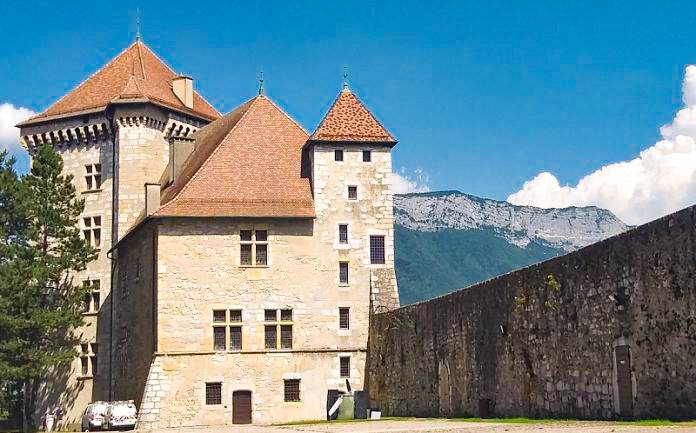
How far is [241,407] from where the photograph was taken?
39.5m

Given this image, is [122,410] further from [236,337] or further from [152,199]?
[152,199]

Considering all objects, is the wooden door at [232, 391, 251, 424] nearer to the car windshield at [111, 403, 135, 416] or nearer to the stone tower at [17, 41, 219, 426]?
the car windshield at [111, 403, 135, 416]

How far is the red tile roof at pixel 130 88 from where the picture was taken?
4916 cm

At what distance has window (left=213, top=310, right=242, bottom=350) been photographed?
131ft

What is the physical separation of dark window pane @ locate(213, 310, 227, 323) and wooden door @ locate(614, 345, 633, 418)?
902 inches

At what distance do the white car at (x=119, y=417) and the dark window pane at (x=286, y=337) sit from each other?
712 centimetres

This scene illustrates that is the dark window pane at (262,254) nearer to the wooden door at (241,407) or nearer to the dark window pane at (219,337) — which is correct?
the dark window pane at (219,337)

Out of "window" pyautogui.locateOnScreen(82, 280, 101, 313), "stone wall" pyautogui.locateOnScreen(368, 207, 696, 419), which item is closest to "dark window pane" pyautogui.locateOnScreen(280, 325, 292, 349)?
"stone wall" pyautogui.locateOnScreen(368, 207, 696, 419)

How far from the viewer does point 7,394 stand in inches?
1965

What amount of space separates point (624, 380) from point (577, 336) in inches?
92.9

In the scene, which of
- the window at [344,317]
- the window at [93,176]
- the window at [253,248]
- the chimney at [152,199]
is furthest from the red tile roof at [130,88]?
the window at [344,317]

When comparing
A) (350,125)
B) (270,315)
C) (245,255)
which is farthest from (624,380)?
(350,125)

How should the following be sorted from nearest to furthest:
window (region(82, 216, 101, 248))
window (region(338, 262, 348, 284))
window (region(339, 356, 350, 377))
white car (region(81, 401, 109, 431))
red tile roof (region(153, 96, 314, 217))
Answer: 1. white car (region(81, 401, 109, 431))
2. red tile roof (region(153, 96, 314, 217))
3. window (region(339, 356, 350, 377))
4. window (region(338, 262, 348, 284))
5. window (region(82, 216, 101, 248))

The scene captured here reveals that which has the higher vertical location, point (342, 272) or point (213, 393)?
point (342, 272)
